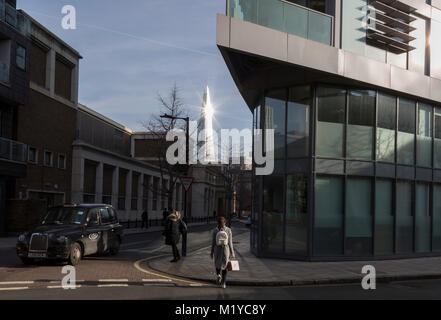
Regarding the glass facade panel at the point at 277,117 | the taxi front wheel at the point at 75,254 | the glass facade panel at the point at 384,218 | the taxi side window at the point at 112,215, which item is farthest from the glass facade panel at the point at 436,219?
the taxi front wheel at the point at 75,254

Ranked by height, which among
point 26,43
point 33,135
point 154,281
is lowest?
point 154,281

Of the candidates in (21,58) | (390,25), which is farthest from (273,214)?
(21,58)

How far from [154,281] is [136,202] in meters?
46.4

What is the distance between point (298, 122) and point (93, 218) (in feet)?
26.0

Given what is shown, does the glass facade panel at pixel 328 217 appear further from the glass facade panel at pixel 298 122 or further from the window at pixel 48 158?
the window at pixel 48 158

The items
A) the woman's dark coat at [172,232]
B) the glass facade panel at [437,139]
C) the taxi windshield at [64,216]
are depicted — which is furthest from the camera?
the glass facade panel at [437,139]

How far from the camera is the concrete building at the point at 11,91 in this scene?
88.1 ft

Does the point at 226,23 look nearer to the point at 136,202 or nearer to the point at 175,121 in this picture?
the point at 175,121

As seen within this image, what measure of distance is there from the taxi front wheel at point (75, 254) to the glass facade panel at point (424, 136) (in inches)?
531

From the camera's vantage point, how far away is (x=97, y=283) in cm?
1074

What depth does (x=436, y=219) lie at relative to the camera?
62.7ft

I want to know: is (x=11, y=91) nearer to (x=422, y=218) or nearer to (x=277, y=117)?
(x=277, y=117)

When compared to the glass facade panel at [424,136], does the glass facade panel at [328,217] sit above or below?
below
